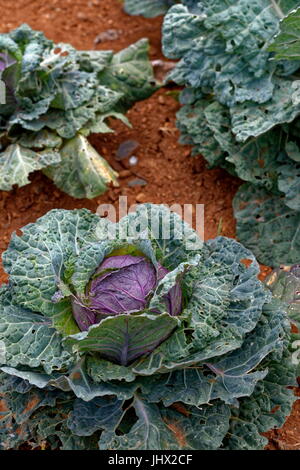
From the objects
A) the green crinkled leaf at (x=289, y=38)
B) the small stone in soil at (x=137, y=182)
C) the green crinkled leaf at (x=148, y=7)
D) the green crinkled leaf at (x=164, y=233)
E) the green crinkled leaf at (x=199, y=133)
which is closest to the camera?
the green crinkled leaf at (x=164, y=233)

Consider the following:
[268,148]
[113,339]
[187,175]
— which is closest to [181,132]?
[187,175]

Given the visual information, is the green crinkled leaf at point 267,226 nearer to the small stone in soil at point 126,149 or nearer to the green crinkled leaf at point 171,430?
the small stone in soil at point 126,149

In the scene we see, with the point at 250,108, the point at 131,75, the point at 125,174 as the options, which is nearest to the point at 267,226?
the point at 250,108

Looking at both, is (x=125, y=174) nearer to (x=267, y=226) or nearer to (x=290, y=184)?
(x=267, y=226)

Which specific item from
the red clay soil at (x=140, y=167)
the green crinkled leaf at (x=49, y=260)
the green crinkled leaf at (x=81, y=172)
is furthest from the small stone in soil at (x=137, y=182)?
the green crinkled leaf at (x=49, y=260)

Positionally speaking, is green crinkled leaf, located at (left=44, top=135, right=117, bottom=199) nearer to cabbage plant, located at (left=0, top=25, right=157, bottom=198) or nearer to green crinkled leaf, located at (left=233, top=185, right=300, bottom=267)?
cabbage plant, located at (left=0, top=25, right=157, bottom=198)

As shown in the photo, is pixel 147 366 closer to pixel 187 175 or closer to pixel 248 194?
pixel 248 194
